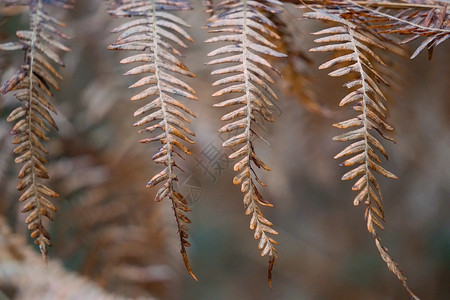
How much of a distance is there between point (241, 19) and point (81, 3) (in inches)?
29.4

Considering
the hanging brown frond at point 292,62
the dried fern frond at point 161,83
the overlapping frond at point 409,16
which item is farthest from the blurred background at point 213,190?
the dried fern frond at point 161,83

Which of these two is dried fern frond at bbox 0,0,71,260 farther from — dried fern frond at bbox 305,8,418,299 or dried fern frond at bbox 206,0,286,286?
dried fern frond at bbox 305,8,418,299

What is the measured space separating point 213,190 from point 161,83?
1.09 metres

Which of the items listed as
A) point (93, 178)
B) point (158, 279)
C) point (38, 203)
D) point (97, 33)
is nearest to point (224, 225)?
point (158, 279)

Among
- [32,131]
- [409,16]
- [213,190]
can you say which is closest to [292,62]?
[409,16]

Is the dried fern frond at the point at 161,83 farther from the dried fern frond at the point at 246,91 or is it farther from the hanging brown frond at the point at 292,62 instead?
the hanging brown frond at the point at 292,62

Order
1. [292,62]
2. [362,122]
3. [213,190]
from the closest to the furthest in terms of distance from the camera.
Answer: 1. [362,122]
2. [292,62]
3. [213,190]

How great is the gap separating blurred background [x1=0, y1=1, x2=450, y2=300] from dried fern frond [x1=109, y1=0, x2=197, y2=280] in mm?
277

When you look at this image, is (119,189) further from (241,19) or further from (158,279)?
(241,19)

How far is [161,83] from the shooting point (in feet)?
2.01

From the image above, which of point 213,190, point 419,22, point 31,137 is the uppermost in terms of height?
point 419,22

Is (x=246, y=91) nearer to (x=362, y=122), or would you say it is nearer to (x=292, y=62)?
(x=362, y=122)

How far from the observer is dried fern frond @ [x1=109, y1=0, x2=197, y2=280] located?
1.85ft

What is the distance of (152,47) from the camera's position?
2.06 ft
